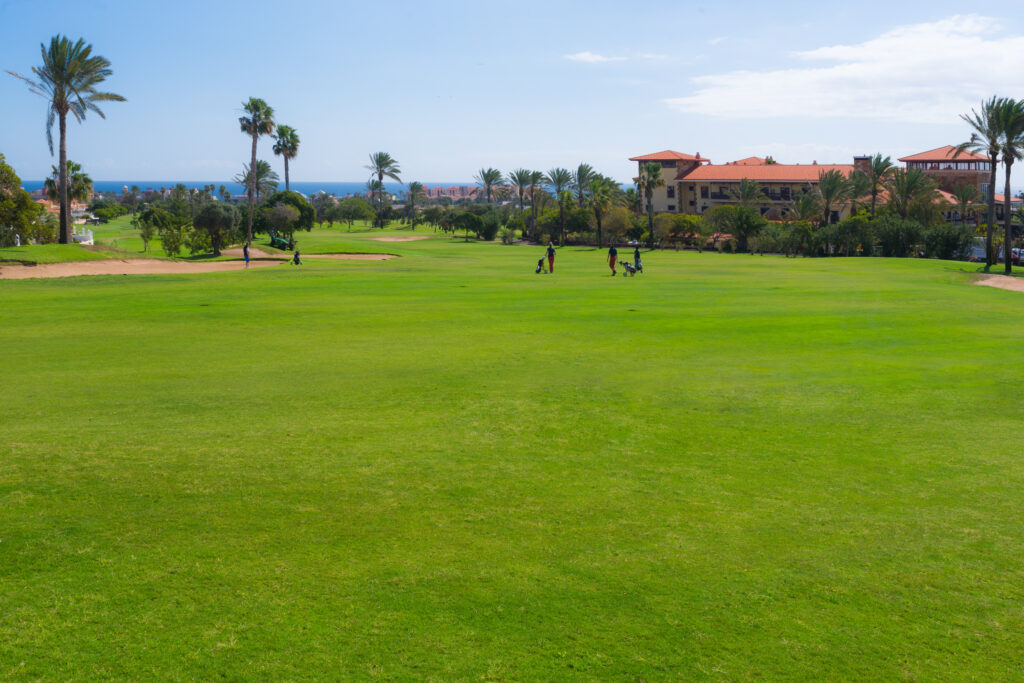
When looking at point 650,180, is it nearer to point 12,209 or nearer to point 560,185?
point 560,185

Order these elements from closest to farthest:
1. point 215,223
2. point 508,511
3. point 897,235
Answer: point 508,511 < point 215,223 < point 897,235

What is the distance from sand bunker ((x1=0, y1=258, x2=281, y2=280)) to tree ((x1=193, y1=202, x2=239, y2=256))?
15.2 m

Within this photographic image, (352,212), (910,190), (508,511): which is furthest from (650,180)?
(508,511)

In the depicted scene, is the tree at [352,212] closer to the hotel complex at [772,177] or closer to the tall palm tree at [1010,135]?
the hotel complex at [772,177]

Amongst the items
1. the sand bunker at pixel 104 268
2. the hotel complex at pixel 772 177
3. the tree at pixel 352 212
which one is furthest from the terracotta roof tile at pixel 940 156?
the sand bunker at pixel 104 268

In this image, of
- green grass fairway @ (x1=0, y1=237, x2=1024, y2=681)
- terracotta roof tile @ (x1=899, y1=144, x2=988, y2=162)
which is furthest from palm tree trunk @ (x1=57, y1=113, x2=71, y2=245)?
terracotta roof tile @ (x1=899, y1=144, x2=988, y2=162)

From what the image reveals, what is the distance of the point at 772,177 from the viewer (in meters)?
132

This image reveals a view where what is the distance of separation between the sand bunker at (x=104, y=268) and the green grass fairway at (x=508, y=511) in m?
26.6

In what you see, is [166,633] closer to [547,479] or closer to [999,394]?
[547,479]

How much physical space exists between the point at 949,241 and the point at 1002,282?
30.4 metres

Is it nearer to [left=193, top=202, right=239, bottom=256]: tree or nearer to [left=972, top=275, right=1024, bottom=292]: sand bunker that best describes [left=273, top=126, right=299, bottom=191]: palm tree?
[left=193, top=202, right=239, bottom=256]: tree

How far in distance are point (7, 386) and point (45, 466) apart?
7.41 m

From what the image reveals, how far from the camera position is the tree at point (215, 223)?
78.8 meters

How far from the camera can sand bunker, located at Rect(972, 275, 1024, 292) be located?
169 feet
